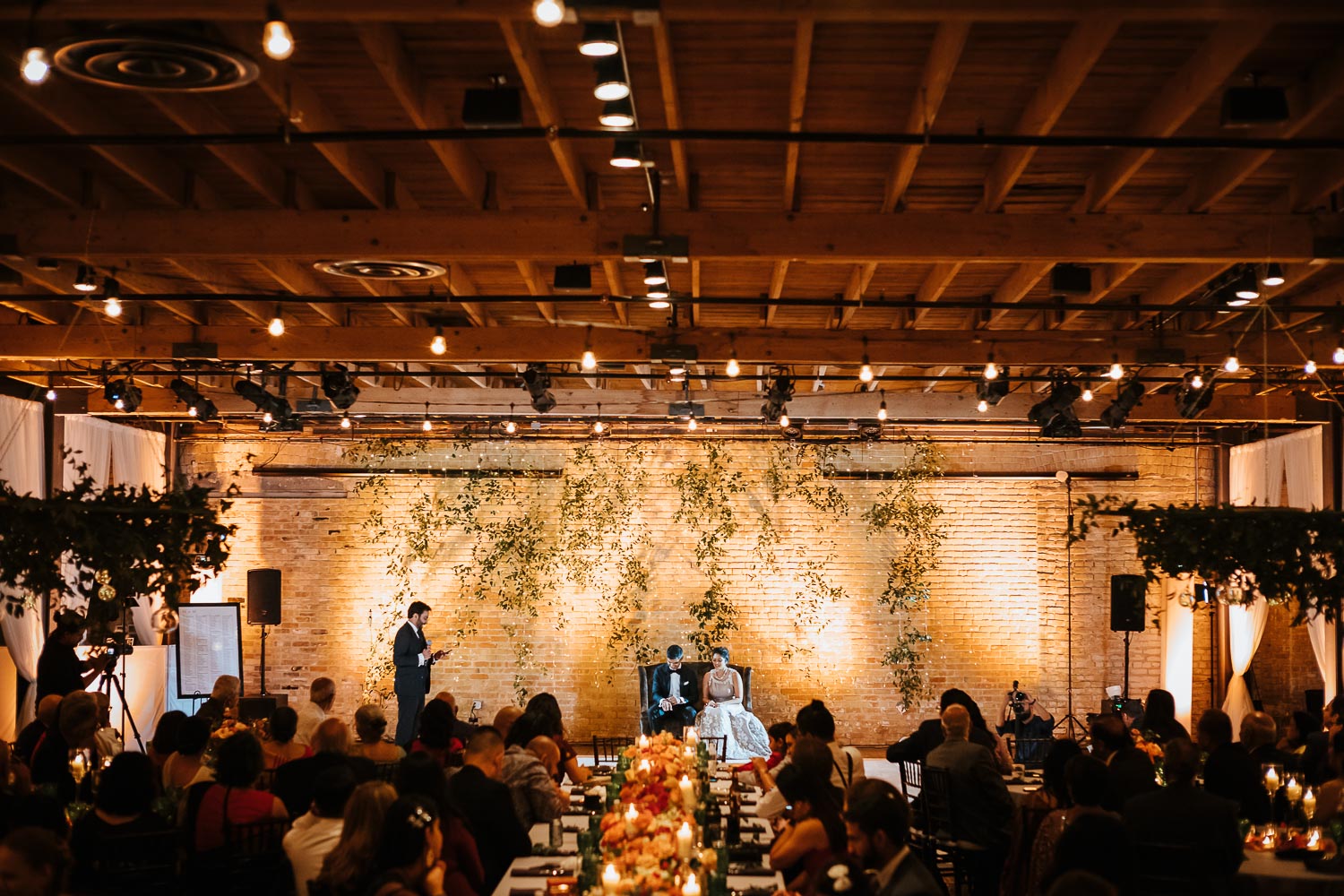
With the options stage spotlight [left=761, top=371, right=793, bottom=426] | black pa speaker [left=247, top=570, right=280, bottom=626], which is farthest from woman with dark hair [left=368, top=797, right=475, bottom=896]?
black pa speaker [left=247, top=570, right=280, bottom=626]

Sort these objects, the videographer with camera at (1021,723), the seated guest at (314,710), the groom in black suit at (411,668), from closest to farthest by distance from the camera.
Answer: the seated guest at (314,710) → the videographer with camera at (1021,723) → the groom in black suit at (411,668)

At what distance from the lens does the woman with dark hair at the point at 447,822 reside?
5.12 metres

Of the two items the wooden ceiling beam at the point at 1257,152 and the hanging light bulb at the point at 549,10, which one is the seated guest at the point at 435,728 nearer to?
the hanging light bulb at the point at 549,10

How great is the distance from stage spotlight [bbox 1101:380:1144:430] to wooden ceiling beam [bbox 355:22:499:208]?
256 inches

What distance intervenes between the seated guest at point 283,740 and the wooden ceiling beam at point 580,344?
11.2 feet

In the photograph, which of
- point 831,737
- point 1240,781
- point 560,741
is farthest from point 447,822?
point 1240,781

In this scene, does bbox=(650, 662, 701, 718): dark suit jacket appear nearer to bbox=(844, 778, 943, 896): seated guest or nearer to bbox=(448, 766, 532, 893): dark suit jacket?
bbox=(448, 766, 532, 893): dark suit jacket

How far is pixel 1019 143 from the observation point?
5727 mm

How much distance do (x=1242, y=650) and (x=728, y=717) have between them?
5.92 meters

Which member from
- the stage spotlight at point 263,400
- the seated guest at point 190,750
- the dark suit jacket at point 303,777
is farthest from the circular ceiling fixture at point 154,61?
the stage spotlight at point 263,400

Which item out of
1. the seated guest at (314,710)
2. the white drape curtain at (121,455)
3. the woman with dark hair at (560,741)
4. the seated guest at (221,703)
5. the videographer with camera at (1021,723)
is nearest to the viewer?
the woman with dark hair at (560,741)

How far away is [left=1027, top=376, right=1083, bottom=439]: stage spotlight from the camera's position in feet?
37.5

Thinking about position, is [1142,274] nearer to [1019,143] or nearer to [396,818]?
[1019,143]

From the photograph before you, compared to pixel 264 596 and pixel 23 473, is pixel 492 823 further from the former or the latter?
pixel 264 596
